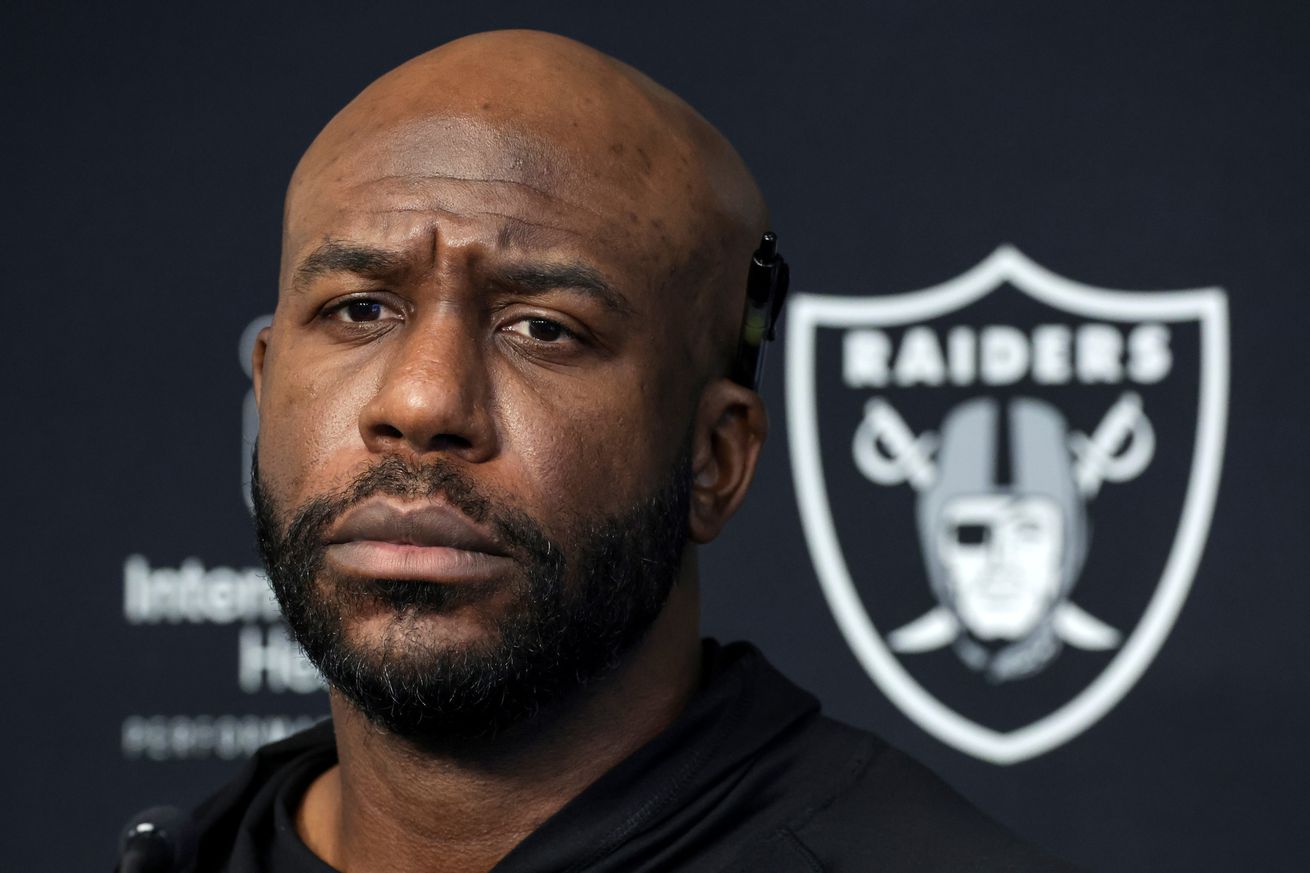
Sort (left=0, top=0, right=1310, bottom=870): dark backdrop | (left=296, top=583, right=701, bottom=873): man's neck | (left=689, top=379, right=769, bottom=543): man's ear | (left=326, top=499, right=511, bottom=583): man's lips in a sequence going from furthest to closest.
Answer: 1. (left=0, top=0, right=1310, bottom=870): dark backdrop
2. (left=689, top=379, right=769, bottom=543): man's ear
3. (left=296, top=583, right=701, bottom=873): man's neck
4. (left=326, top=499, right=511, bottom=583): man's lips

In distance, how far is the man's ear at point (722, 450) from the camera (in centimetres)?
129

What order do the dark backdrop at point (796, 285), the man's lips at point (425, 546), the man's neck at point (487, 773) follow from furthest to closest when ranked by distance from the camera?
the dark backdrop at point (796, 285) < the man's neck at point (487, 773) < the man's lips at point (425, 546)

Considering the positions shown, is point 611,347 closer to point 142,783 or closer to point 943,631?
point 943,631

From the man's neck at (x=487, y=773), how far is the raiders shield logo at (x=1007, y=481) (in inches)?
33.7

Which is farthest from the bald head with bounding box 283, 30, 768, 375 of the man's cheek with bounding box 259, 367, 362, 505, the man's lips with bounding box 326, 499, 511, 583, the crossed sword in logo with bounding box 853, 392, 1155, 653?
the crossed sword in logo with bounding box 853, 392, 1155, 653

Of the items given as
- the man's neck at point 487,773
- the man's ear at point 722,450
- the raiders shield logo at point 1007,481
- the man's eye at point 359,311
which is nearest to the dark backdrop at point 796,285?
the raiders shield logo at point 1007,481

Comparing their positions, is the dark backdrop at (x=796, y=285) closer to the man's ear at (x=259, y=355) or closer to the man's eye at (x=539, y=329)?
the man's ear at (x=259, y=355)

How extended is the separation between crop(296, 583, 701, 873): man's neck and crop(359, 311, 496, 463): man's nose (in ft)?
0.73

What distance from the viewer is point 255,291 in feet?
7.45

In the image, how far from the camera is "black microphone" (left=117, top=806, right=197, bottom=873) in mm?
1179

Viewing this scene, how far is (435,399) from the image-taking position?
1.09 metres

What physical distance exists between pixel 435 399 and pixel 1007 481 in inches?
44.4

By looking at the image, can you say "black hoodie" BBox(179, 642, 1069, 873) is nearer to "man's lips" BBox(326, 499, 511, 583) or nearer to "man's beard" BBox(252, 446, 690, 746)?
"man's beard" BBox(252, 446, 690, 746)

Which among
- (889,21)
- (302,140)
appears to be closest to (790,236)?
(889,21)
